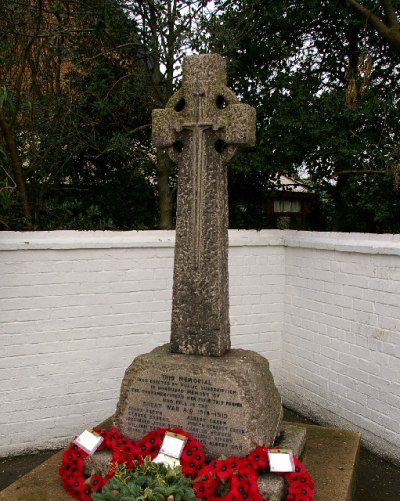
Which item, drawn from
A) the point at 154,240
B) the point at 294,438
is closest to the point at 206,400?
the point at 294,438

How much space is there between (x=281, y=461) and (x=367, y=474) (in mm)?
1683

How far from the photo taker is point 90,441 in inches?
129

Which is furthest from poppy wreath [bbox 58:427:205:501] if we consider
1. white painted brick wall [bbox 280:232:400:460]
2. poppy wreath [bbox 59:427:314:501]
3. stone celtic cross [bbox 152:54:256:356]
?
white painted brick wall [bbox 280:232:400:460]

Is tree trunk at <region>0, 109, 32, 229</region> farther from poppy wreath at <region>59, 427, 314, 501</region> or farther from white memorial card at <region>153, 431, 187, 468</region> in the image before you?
white memorial card at <region>153, 431, 187, 468</region>

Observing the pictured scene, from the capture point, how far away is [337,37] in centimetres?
700

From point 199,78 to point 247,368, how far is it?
5.81 ft

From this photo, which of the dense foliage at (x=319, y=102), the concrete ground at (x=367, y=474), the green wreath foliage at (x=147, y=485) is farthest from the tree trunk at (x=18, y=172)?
the green wreath foliage at (x=147, y=485)

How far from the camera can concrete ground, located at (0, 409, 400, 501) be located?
3947 mm

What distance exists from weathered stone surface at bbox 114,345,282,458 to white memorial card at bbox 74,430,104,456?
0.50 ft

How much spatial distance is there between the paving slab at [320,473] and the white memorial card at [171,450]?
621 millimetres

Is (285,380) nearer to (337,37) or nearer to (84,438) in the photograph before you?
(84,438)

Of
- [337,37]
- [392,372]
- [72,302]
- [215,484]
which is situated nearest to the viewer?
[215,484]

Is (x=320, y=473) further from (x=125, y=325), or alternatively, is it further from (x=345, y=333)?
(x=125, y=325)

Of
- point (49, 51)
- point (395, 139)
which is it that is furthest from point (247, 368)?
point (49, 51)
